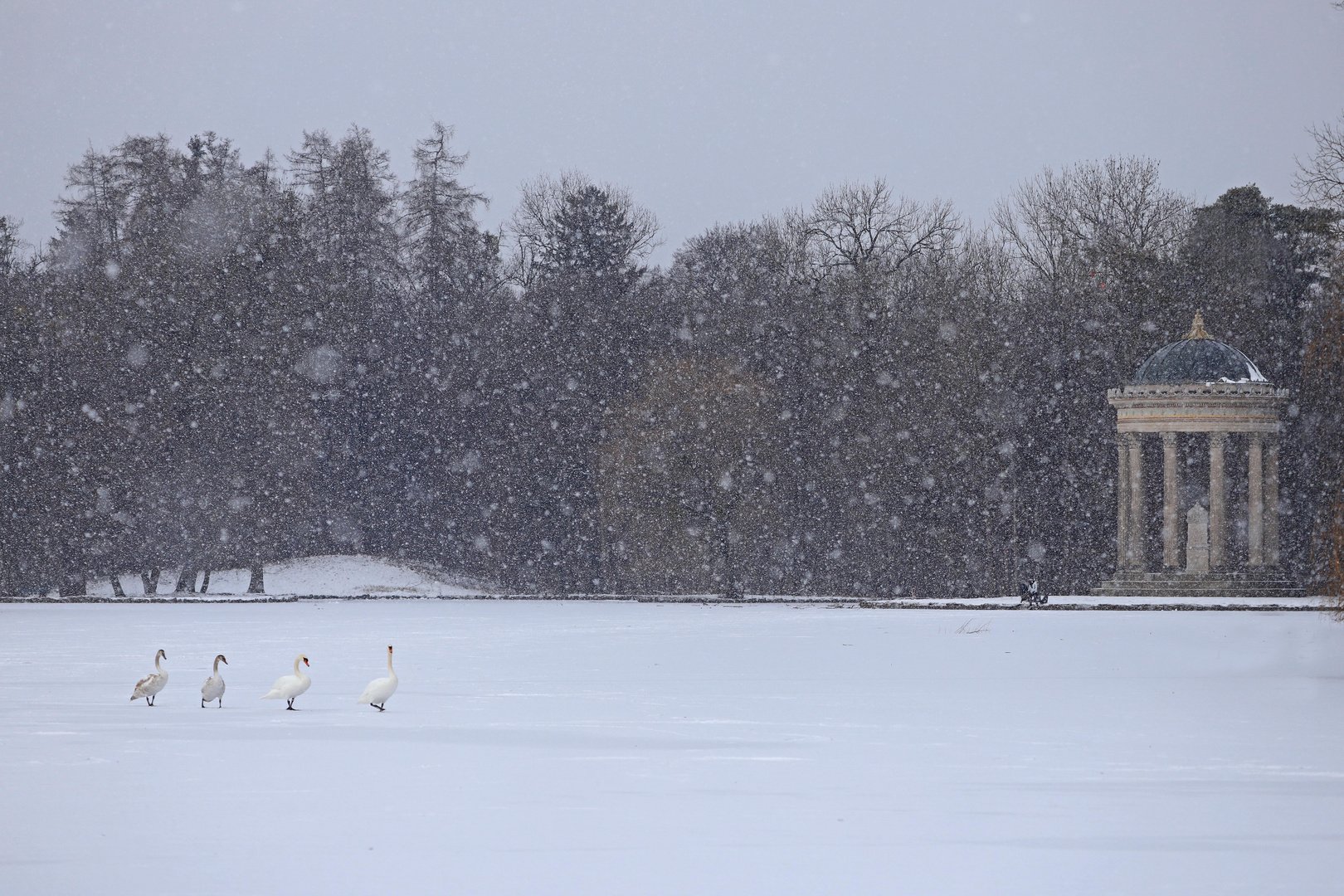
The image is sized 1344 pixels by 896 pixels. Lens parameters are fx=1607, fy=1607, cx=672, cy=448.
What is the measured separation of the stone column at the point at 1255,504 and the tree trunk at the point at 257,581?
29.1 m

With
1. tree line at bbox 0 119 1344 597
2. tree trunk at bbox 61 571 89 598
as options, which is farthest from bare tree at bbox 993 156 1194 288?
tree trunk at bbox 61 571 89 598

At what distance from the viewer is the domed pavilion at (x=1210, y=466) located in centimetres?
4284

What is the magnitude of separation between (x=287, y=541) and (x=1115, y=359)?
2749 centimetres

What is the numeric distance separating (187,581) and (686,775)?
41.2 metres

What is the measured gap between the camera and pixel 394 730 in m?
14.4

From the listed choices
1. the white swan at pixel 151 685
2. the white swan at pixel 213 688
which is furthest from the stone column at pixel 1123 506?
the white swan at pixel 151 685

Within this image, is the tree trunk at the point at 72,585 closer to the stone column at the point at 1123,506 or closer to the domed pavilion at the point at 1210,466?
the domed pavilion at the point at 1210,466

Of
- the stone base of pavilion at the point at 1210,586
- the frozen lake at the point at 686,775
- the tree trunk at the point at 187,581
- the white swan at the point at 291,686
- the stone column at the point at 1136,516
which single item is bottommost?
the frozen lake at the point at 686,775

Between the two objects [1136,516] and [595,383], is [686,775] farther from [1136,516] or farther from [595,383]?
[595,383]

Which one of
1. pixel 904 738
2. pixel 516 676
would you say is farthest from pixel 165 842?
pixel 516 676

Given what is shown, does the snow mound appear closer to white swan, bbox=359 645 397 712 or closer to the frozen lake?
the frozen lake

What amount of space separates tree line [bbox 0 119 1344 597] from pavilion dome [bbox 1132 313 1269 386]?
4.92m

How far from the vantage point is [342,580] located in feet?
175

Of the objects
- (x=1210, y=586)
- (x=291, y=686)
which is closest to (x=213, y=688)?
(x=291, y=686)
